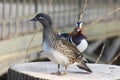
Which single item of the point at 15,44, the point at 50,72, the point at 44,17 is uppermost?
the point at 44,17

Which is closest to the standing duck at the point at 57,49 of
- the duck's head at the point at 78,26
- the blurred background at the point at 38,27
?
the duck's head at the point at 78,26

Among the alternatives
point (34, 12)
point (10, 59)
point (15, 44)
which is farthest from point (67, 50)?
point (34, 12)

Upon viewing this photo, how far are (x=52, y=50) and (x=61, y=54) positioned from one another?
11 centimetres

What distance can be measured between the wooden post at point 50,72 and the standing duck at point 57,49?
9 cm

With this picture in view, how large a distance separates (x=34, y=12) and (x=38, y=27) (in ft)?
8.29

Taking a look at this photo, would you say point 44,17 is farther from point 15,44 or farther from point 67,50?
point 15,44

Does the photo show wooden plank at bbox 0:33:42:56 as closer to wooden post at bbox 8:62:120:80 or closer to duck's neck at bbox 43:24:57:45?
wooden post at bbox 8:62:120:80

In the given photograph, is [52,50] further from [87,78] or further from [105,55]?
[105,55]

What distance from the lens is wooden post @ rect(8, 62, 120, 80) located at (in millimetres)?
4965

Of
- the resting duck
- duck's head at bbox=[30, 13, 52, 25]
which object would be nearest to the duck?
the resting duck

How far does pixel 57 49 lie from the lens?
5004mm

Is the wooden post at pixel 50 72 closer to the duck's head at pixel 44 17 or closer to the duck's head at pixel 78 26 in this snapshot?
the duck's head at pixel 44 17

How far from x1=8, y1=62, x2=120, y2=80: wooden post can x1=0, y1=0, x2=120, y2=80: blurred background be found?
250cm

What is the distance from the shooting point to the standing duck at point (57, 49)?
491cm
